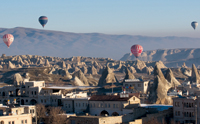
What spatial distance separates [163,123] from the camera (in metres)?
75.6

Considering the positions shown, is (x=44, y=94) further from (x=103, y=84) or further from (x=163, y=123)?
(x=103, y=84)

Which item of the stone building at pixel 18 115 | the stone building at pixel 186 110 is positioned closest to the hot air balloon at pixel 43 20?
the stone building at pixel 18 115

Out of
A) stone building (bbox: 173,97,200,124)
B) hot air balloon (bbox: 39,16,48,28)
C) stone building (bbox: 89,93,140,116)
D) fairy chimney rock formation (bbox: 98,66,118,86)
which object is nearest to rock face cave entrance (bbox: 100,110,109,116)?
stone building (bbox: 89,93,140,116)

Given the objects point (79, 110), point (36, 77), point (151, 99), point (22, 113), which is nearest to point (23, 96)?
point (79, 110)

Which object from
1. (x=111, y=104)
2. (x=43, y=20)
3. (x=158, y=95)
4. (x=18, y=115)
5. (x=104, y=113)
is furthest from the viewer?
(x=43, y=20)

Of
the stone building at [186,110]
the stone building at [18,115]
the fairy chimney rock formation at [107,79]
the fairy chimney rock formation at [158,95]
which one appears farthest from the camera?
the fairy chimney rock formation at [107,79]

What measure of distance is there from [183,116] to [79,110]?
1787 cm

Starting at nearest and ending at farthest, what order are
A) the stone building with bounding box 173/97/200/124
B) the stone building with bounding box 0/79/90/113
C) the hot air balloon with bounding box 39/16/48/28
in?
the stone building with bounding box 173/97/200/124 → the stone building with bounding box 0/79/90/113 → the hot air balloon with bounding box 39/16/48/28

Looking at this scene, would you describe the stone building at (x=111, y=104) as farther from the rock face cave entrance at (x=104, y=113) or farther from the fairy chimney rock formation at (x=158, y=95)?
the fairy chimney rock formation at (x=158, y=95)

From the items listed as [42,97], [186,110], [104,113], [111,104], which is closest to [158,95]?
[42,97]

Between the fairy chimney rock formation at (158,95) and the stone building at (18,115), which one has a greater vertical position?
the fairy chimney rock formation at (158,95)

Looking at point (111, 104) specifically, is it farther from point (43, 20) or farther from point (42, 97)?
point (43, 20)

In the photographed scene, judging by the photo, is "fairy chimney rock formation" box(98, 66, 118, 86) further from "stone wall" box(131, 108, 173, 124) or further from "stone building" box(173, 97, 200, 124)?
"stone building" box(173, 97, 200, 124)

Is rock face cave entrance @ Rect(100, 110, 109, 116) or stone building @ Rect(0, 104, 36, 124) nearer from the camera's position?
stone building @ Rect(0, 104, 36, 124)
